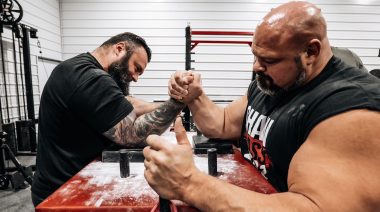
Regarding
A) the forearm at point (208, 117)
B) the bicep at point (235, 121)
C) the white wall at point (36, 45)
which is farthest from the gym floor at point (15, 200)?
the bicep at point (235, 121)

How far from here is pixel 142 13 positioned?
6.56 m

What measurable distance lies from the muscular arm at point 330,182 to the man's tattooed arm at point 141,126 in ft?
A: 2.85

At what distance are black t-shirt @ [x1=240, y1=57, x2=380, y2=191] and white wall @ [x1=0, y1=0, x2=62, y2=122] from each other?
188 inches

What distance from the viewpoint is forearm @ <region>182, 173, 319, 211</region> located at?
3.10 ft

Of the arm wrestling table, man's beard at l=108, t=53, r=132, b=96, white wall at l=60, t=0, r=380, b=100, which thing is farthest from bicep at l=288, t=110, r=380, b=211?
white wall at l=60, t=0, r=380, b=100

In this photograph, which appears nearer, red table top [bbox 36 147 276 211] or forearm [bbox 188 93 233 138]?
red table top [bbox 36 147 276 211]

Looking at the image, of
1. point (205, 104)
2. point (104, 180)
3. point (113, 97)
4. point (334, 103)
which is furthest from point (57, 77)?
point (334, 103)

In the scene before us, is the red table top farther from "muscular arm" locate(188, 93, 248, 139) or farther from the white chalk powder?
"muscular arm" locate(188, 93, 248, 139)

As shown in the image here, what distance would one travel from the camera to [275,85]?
61.9 inches

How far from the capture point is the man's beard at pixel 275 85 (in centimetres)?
143

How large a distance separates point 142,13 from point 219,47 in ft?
6.67

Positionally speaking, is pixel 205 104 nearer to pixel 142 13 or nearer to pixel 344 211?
pixel 344 211

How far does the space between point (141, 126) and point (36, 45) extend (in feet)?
16.3

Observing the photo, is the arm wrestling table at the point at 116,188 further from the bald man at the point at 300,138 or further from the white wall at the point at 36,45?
the white wall at the point at 36,45
